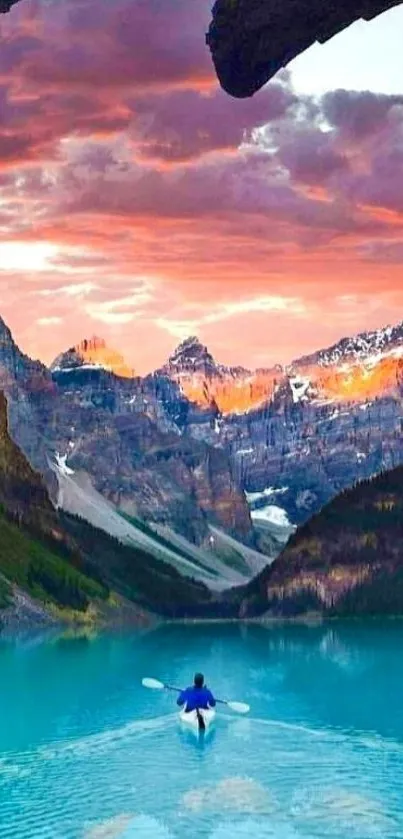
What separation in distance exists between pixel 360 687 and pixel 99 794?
63072 millimetres

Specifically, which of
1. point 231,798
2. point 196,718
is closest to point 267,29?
point 231,798

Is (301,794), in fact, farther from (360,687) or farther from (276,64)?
(360,687)

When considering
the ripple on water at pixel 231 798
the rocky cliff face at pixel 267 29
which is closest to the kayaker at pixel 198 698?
the ripple on water at pixel 231 798

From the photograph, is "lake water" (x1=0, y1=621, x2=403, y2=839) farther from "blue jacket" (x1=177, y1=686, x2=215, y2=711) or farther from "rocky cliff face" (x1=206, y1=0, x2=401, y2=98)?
"rocky cliff face" (x1=206, y1=0, x2=401, y2=98)

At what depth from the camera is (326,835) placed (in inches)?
1933

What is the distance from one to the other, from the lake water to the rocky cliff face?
30627 millimetres

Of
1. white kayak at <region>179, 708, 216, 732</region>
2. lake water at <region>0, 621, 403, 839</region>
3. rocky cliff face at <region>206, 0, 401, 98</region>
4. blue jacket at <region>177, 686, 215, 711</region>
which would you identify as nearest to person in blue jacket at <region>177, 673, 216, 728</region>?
blue jacket at <region>177, 686, 215, 711</region>

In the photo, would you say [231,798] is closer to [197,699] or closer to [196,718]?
[196,718]

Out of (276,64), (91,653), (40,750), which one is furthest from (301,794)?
(91,653)

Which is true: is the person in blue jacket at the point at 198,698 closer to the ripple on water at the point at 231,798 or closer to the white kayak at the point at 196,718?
the white kayak at the point at 196,718

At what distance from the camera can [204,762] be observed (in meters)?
69.9

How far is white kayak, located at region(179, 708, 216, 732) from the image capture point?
80.1 meters

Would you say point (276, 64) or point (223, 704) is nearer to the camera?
point (276, 64)

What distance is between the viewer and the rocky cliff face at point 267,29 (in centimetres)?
3412
